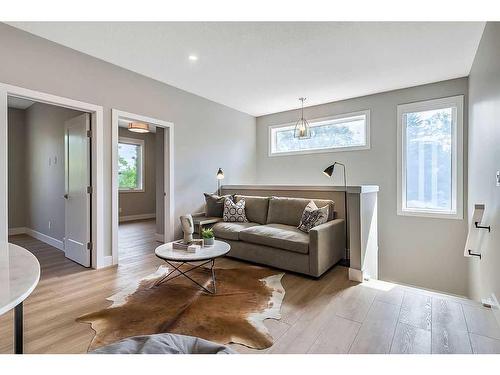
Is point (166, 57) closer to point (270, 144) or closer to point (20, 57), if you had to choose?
point (20, 57)

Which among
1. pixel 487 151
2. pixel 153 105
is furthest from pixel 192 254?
pixel 487 151

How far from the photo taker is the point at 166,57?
323 cm

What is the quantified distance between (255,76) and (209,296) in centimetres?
305

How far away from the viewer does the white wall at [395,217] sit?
3854 millimetres

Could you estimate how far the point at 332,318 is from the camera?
83.0 inches

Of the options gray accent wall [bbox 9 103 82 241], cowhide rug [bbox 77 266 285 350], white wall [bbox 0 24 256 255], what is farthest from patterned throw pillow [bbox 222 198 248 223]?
gray accent wall [bbox 9 103 82 241]

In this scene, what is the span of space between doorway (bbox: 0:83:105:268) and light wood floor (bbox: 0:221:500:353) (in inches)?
20.3

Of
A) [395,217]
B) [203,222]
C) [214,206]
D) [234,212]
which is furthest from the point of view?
[214,206]

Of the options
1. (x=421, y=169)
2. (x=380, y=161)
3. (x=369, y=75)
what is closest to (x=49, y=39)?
(x=369, y=75)

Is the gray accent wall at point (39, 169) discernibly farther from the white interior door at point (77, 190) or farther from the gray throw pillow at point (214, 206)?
the gray throw pillow at point (214, 206)

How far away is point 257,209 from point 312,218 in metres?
1.11

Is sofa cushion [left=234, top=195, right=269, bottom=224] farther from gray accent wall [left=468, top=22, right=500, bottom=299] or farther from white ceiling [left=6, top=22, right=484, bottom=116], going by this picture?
gray accent wall [left=468, top=22, right=500, bottom=299]

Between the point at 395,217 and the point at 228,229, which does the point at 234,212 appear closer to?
the point at 228,229

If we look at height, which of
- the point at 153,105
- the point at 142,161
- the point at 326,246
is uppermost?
the point at 153,105
